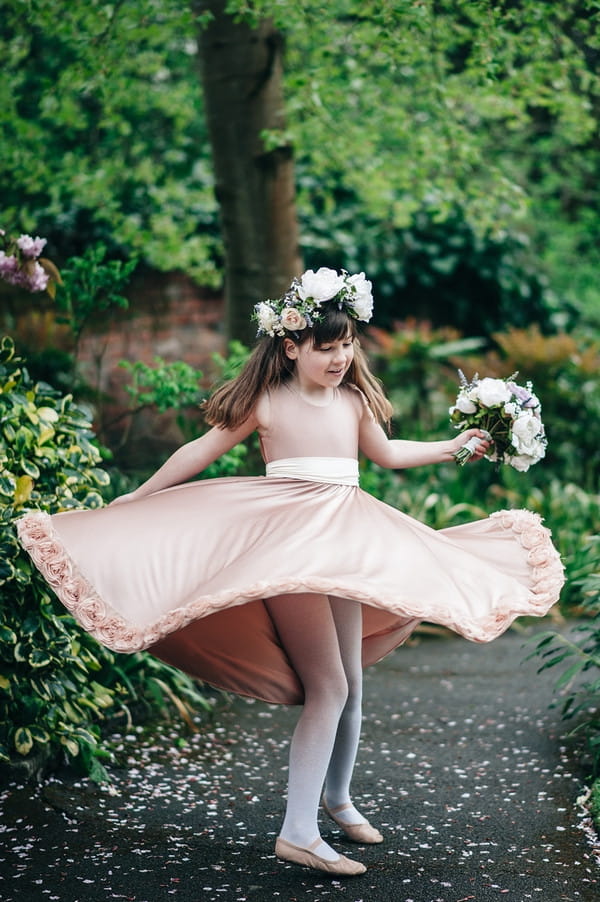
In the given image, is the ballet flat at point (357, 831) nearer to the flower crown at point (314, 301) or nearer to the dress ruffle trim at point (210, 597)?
the dress ruffle trim at point (210, 597)

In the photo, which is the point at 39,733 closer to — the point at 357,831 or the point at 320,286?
the point at 357,831

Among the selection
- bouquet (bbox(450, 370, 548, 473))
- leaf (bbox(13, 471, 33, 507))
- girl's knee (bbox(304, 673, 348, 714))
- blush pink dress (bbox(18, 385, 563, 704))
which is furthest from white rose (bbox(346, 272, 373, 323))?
leaf (bbox(13, 471, 33, 507))

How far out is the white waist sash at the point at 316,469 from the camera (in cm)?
287

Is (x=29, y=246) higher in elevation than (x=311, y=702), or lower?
higher

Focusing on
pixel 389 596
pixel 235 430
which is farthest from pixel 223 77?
pixel 389 596

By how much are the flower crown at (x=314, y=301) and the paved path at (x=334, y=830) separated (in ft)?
5.11

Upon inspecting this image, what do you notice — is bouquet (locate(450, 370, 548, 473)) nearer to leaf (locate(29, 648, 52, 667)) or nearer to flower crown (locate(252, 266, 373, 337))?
flower crown (locate(252, 266, 373, 337))

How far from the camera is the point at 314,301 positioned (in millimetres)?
2854

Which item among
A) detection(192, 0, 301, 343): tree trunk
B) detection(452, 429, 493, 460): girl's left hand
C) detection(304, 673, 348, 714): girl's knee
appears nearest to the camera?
detection(304, 673, 348, 714): girl's knee

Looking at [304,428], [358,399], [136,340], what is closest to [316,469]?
[304,428]

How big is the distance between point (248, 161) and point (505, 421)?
2.97m

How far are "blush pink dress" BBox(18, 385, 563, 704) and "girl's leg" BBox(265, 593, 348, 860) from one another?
19 centimetres

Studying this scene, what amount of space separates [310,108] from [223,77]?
0.55m

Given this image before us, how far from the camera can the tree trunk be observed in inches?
211
